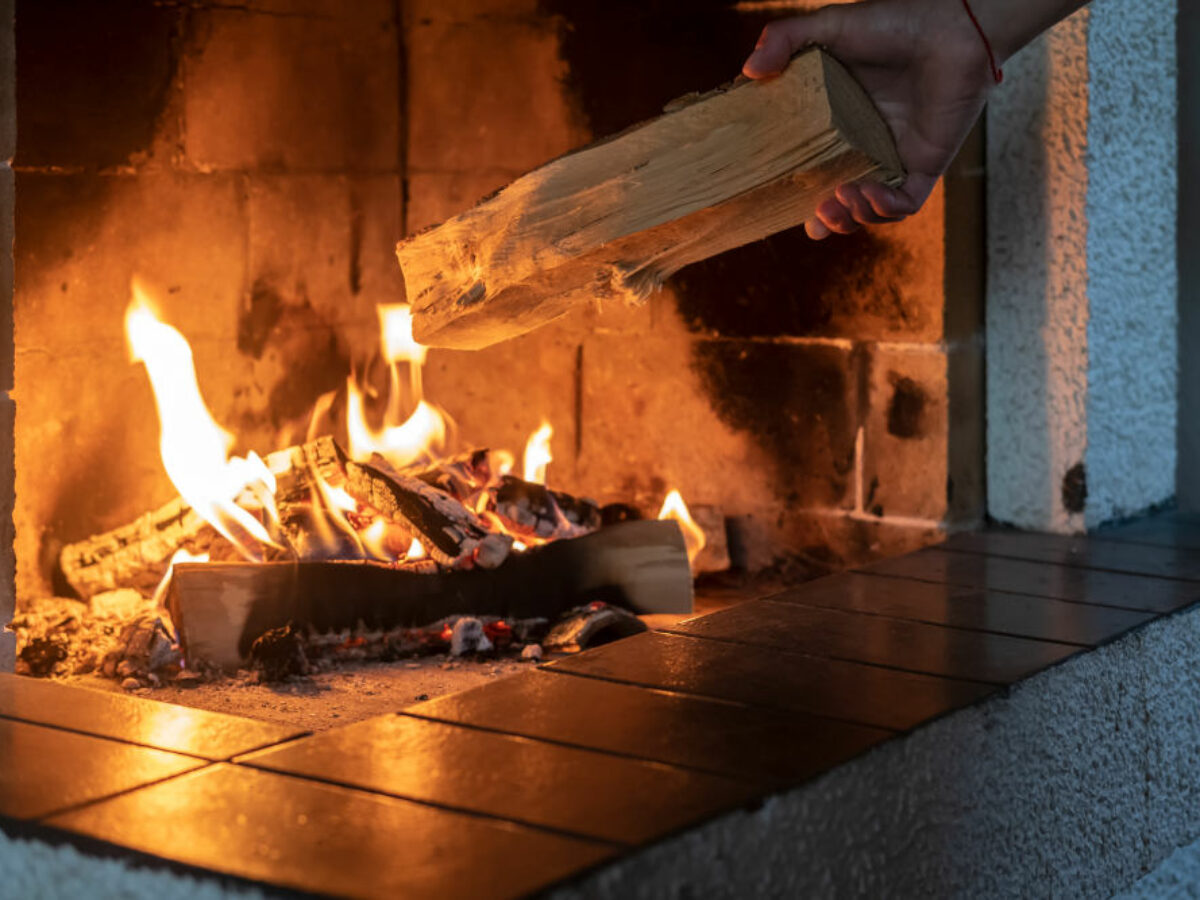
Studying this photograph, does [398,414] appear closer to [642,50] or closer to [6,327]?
[642,50]

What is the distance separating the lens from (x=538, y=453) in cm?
397

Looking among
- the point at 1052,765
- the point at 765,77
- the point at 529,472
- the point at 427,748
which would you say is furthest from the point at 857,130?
the point at 529,472

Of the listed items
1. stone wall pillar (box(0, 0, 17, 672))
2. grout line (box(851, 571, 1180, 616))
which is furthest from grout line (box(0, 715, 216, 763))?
grout line (box(851, 571, 1180, 616))

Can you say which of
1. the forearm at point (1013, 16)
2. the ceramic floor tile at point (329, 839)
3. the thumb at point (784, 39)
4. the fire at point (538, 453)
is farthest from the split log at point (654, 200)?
the ceramic floor tile at point (329, 839)

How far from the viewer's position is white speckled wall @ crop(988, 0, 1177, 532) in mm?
3385

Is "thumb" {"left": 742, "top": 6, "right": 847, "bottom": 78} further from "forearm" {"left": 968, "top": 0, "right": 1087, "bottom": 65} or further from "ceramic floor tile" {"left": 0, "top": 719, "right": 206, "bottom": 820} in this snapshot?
"ceramic floor tile" {"left": 0, "top": 719, "right": 206, "bottom": 820}

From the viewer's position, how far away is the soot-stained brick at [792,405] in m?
3.54

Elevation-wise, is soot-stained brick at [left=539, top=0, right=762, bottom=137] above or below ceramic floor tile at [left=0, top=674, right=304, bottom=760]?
above

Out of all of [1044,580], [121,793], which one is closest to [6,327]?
[121,793]

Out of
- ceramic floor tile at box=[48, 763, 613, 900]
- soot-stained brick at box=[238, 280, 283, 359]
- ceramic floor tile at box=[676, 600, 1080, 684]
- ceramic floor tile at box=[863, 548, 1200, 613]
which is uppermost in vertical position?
soot-stained brick at box=[238, 280, 283, 359]

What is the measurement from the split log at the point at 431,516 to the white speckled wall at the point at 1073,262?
43.7 inches

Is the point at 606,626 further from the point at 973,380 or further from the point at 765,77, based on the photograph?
the point at 765,77

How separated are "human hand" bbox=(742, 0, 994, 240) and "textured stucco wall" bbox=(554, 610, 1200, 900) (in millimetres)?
787

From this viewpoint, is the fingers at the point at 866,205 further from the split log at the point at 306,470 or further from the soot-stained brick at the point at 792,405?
the split log at the point at 306,470
